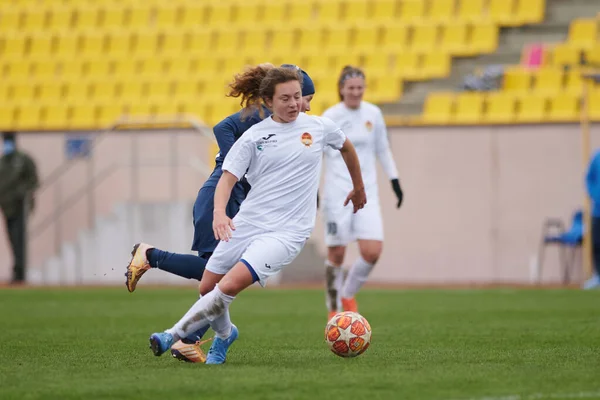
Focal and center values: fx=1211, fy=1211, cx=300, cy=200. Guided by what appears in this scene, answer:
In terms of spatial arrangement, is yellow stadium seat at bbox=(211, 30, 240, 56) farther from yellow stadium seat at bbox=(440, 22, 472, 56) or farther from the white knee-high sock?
the white knee-high sock

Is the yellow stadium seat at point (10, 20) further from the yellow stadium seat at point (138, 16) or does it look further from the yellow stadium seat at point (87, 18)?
the yellow stadium seat at point (138, 16)

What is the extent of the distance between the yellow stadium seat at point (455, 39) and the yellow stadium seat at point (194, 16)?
16.7ft

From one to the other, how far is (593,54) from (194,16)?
26.6 ft

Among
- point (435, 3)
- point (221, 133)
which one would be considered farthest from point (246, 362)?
point (435, 3)

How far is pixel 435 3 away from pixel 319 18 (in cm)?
225

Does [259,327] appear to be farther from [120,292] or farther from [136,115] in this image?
[136,115]

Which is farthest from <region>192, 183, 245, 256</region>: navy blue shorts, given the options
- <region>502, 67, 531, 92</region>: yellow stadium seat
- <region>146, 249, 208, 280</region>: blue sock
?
<region>502, 67, 531, 92</region>: yellow stadium seat

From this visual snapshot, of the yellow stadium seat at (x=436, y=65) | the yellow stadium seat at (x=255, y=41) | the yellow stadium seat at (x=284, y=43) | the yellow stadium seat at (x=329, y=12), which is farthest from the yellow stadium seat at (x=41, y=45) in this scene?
the yellow stadium seat at (x=436, y=65)

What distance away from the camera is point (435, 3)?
2191 centimetres

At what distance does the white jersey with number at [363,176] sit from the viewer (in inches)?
427

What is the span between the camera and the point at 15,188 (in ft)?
63.8

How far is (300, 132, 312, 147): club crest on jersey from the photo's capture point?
284 inches

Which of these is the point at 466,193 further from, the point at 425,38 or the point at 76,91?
the point at 76,91

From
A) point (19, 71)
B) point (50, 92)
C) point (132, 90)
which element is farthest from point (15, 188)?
point (19, 71)
